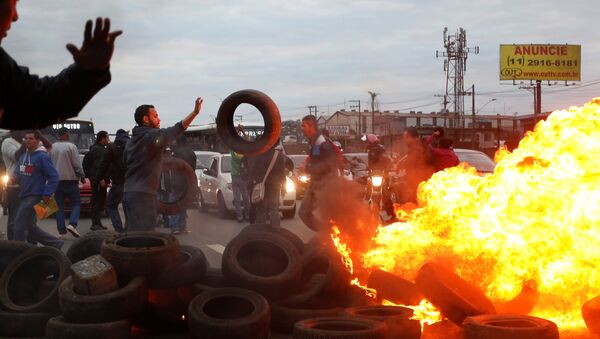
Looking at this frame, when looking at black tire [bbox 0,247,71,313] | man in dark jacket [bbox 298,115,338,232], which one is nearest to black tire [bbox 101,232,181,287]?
black tire [bbox 0,247,71,313]

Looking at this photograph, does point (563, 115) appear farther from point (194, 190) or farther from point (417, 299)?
point (194, 190)

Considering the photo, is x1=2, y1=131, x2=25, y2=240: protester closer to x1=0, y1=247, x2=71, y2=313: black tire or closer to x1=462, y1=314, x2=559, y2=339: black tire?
x1=0, y1=247, x2=71, y2=313: black tire

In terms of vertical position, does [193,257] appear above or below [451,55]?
below

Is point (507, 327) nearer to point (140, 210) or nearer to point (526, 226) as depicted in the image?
point (526, 226)

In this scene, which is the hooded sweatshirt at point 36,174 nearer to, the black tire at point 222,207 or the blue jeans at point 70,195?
the blue jeans at point 70,195

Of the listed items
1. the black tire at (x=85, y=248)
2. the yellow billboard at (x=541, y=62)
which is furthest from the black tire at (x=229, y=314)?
the yellow billboard at (x=541, y=62)

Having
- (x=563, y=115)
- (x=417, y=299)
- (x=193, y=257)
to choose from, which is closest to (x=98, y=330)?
(x=193, y=257)

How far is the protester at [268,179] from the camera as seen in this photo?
12164 mm

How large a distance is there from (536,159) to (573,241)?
118cm

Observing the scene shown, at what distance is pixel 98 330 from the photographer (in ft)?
20.3

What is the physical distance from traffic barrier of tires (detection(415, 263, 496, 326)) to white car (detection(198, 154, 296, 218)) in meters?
11.8

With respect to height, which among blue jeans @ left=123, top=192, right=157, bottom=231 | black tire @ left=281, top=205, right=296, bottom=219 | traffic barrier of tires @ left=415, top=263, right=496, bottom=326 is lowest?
black tire @ left=281, top=205, right=296, bottom=219

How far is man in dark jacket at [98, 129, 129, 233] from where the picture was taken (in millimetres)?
14188

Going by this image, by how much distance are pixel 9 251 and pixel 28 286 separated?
0.59m
